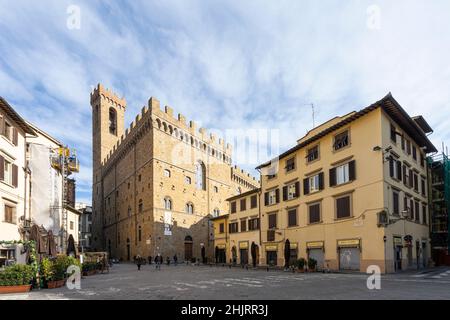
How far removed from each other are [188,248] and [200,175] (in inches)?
477

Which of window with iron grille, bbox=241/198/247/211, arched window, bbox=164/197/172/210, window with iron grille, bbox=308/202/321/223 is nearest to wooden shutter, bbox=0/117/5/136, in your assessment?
window with iron grille, bbox=308/202/321/223

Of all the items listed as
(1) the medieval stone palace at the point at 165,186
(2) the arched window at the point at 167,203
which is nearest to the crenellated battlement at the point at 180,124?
(1) the medieval stone palace at the point at 165,186

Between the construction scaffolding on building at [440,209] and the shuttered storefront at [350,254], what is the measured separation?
14.2 meters

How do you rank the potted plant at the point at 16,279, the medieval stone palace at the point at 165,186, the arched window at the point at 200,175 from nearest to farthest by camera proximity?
the potted plant at the point at 16,279, the medieval stone palace at the point at 165,186, the arched window at the point at 200,175

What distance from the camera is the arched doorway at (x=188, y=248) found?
56500mm

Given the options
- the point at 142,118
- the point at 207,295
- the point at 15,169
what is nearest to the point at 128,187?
the point at 142,118

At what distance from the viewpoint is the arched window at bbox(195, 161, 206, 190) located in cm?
6147

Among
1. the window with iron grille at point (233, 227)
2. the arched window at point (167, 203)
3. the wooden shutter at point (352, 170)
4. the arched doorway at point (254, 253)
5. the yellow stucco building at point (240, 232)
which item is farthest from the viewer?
the arched window at point (167, 203)

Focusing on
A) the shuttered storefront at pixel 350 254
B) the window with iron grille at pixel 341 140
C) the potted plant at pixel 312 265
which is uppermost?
the window with iron grille at pixel 341 140

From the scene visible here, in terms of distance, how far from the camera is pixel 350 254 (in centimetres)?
2802

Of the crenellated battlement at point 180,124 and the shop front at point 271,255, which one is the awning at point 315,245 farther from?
the crenellated battlement at point 180,124

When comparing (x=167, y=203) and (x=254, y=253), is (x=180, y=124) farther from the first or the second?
(x=254, y=253)

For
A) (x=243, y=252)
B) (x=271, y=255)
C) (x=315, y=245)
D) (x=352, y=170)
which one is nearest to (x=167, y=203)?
(x=243, y=252)

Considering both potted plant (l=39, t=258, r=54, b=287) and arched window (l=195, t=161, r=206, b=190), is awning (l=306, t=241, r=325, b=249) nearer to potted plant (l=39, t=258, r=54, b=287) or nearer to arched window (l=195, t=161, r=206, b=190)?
potted plant (l=39, t=258, r=54, b=287)
